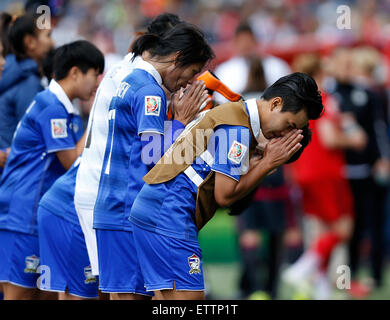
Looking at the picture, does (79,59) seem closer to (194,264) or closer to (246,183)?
(246,183)

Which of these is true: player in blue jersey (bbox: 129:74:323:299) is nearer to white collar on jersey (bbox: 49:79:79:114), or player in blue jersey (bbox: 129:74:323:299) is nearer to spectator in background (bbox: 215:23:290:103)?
white collar on jersey (bbox: 49:79:79:114)

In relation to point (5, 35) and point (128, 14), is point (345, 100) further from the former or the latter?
point (128, 14)

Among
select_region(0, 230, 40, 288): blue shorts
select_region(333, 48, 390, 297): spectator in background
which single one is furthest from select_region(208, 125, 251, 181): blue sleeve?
select_region(333, 48, 390, 297): spectator in background

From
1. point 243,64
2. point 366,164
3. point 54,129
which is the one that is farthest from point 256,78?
point 54,129

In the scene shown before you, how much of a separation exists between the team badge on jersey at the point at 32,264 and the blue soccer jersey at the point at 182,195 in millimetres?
1296

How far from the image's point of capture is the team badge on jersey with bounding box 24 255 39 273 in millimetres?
4867

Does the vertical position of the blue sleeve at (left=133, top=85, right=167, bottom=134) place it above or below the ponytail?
below

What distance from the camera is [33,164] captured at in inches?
191

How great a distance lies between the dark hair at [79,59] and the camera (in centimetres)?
479

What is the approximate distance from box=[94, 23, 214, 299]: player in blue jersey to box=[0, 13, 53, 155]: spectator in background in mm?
1458

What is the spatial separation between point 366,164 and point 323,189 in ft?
3.23

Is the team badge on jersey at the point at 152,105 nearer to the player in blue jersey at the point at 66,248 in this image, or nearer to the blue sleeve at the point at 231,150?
the blue sleeve at the point at 231,150

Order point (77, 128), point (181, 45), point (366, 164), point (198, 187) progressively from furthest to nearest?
point (366, 164) → point (77, 128) → point (181, 45) → point (198, 187)

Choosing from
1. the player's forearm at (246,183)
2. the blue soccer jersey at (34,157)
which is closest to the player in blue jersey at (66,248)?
the blue soccer jersey at (34,157)
